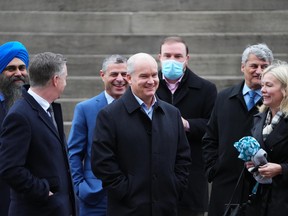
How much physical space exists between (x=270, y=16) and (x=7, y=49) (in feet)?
15.9

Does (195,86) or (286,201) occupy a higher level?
(195,86)

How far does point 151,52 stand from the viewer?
1117 centimetres

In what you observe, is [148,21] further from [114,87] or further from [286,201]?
[286,201]

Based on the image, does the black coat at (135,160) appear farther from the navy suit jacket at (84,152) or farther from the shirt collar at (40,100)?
the navy suit jacket at (84,152)

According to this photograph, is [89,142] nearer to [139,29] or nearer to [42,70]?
[42,70]

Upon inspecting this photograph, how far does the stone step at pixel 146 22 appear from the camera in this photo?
1144cm

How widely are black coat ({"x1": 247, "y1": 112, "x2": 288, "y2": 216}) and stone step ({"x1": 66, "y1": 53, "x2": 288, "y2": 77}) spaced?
160 inches

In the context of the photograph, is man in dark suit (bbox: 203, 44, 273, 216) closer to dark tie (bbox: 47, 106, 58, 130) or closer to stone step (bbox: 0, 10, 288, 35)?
dark tie (bbox: 47, 106, 58, 130)

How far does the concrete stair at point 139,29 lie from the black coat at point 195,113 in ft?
8.95

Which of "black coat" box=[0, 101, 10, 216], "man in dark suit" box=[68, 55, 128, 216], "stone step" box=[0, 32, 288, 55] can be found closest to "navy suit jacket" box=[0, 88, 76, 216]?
"black coat" box=[0, 101, 10, 216]

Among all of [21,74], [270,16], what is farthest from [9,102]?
[270,16]

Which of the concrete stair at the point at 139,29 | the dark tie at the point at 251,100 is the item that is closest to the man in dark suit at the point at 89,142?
the dark tie at the point at 251,100

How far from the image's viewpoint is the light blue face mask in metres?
7.88

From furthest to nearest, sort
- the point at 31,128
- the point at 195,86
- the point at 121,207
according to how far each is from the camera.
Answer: the point at 195,86 < the point at 121,207 < the point at 31,128
